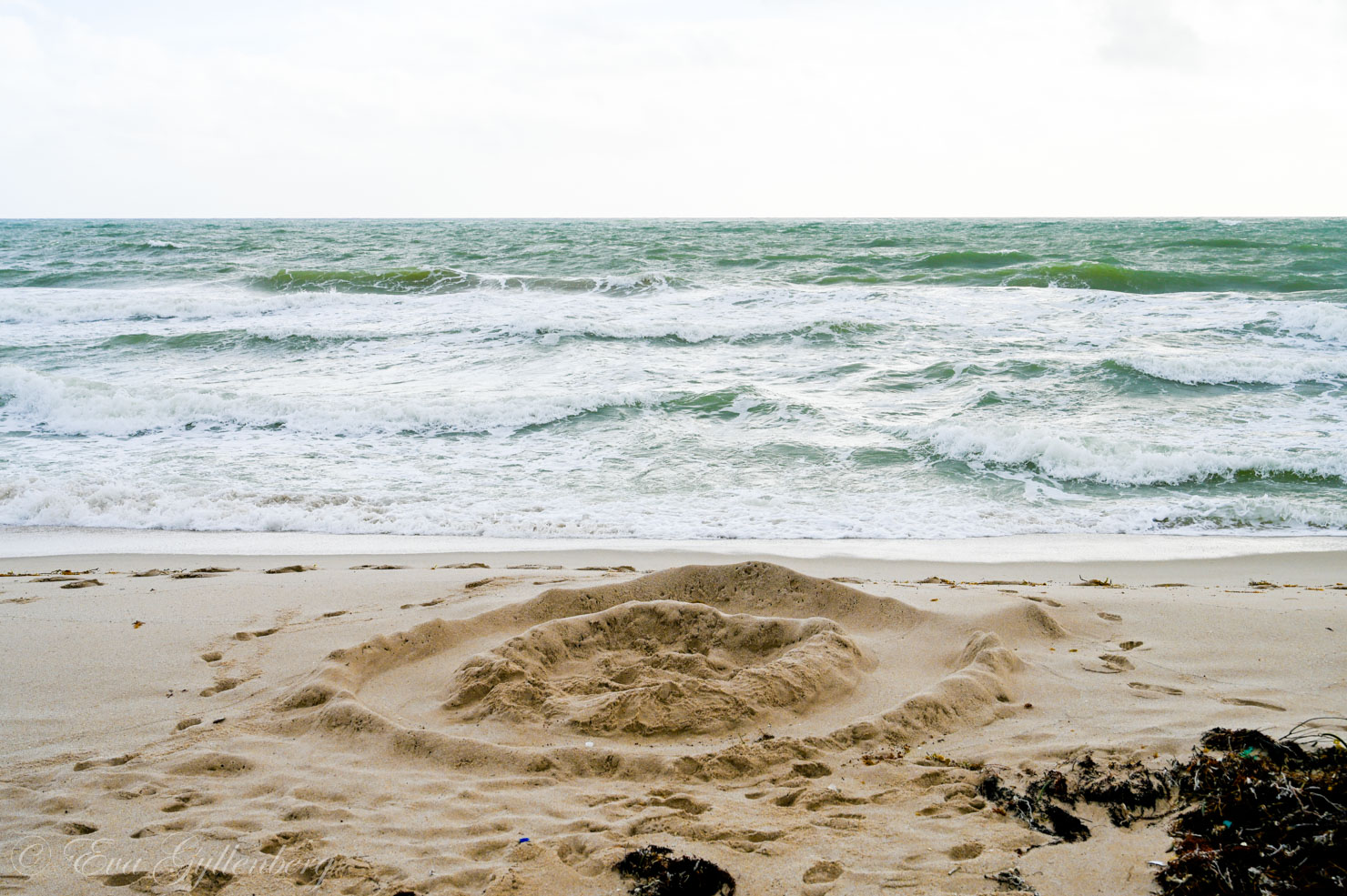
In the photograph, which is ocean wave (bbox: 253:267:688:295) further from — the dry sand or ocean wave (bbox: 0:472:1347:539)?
the dry sand

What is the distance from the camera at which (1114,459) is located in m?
7.71

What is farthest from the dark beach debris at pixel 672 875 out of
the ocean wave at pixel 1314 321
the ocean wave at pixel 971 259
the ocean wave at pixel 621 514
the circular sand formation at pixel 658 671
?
the ocean wave at pixel 971 259

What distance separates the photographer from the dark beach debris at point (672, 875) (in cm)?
214

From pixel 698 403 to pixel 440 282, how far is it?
48.4ft

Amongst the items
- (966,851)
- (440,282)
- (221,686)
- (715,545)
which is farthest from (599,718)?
(440,282)

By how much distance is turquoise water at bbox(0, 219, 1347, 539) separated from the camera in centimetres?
685

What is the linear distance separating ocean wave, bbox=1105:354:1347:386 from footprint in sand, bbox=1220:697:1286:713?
9.41m

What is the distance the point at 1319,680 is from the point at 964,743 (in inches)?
67.5

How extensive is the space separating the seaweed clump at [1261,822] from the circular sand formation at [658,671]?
137 centimetres

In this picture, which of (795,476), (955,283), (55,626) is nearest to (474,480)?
(795,476)

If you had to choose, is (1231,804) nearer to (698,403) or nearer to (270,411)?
(698,403)

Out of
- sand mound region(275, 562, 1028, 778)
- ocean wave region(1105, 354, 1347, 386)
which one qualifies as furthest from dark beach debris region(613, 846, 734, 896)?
ocean wave region(1105, 354, 1347, 386)

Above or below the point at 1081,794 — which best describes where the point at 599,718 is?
below

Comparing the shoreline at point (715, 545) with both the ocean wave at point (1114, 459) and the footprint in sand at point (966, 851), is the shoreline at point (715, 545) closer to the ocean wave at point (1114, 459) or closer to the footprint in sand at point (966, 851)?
the ocean wave at point (1114, 459)
